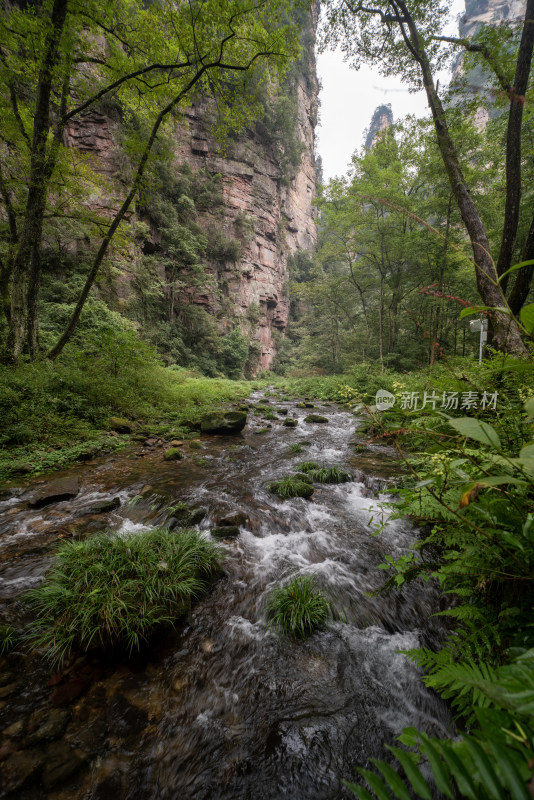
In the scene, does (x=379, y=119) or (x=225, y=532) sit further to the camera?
(x=379, y=119)

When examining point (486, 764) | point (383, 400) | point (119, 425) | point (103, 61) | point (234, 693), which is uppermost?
point (103, 61)

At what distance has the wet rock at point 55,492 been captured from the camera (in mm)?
4129

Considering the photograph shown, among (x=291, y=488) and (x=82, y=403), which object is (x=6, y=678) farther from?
(x=82, y=403)

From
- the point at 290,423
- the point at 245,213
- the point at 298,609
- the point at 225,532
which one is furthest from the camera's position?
the point at 245,213

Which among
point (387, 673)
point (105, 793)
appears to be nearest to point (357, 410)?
point (387, 673)

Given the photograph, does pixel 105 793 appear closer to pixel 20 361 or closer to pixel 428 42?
pixel 20 361

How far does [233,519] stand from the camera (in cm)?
412

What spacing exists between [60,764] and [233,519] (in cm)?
261

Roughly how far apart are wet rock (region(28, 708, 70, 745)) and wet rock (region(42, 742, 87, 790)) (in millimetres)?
55

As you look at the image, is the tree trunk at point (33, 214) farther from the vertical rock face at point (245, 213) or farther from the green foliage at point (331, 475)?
the vertical rock face at point (245, 213)

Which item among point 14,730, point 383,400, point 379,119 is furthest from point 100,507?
point 379,119

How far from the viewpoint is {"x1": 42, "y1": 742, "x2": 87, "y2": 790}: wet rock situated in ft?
5.08

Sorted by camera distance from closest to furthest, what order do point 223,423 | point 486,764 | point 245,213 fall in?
1. point 486,764
2. point 223,423
3. point 245,213

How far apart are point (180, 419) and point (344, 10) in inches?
469
